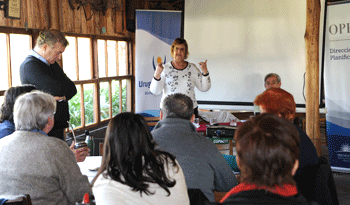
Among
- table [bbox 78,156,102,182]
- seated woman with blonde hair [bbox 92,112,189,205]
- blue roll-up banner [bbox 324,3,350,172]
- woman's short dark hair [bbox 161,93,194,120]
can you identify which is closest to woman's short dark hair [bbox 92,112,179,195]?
seated woman with blonde hair [bbox 92,112,189,205]

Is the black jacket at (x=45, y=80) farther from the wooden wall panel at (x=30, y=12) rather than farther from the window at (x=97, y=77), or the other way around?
the window at (x=97, y=77)

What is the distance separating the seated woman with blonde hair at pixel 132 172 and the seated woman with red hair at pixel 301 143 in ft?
2.00

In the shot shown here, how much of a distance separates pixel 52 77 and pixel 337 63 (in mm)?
3354

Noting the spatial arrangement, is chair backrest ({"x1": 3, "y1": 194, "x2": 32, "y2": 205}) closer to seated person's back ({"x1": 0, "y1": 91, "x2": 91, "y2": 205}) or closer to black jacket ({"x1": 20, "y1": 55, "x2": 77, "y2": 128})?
seated person's back ({"x1": 0, "y1": 91, "x2": 91, "y2": 205})

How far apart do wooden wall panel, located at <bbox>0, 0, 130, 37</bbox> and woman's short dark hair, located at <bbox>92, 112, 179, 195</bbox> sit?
2669 millimetres

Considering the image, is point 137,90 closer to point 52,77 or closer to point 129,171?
point 52,77

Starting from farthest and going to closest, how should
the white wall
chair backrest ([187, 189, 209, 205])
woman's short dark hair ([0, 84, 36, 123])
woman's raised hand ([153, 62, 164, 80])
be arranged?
the white wall
woman's raised hand ([153, 62, 164, 80])
woman's short dark hair ([0, 84, 36, 123])
chair backrest ([187, 189, 209, 205])

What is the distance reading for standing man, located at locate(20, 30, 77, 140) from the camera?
9.88 feet

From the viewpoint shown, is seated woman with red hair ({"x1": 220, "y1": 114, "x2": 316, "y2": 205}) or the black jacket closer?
seated woman with red hair ({"x1": 220, "y1": 114, "x2": 316, "y2": 205})

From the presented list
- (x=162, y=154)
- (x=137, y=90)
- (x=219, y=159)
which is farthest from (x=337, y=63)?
(x=162, y=154)

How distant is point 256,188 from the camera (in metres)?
1.14

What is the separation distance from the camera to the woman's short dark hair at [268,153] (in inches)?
44.8

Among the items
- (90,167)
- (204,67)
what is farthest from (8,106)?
(204,67)

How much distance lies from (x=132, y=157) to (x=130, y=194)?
138 mm
